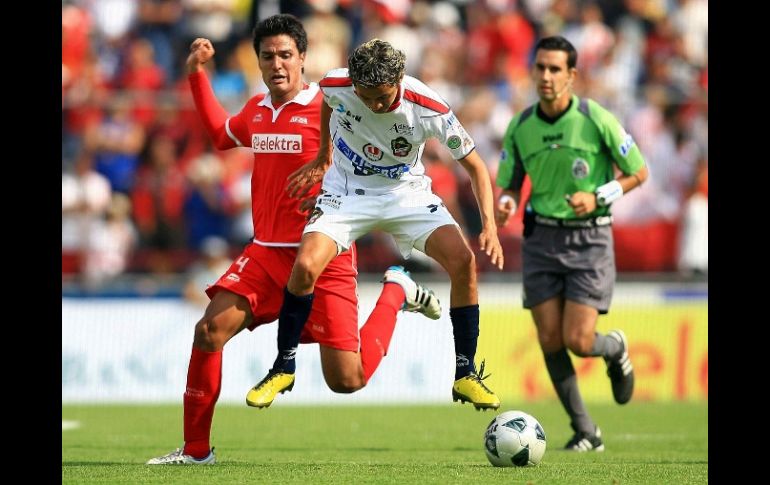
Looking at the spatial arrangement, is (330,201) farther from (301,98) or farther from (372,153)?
(301,98)

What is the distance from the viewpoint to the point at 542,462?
9.22m

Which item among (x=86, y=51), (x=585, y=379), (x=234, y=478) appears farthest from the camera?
(x=86, y=51)

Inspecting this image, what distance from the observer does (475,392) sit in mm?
8555

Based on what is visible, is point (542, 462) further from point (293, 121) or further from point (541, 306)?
point (293, 121)

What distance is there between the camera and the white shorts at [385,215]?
28.3 ft

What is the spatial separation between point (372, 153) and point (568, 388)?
3.42 metres

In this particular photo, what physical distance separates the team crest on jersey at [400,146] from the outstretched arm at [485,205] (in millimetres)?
377

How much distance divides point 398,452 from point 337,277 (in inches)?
74.0

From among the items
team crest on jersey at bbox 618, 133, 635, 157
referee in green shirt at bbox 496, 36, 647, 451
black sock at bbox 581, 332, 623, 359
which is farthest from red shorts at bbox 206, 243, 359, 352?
team crest on jersey at bbox 618, 133, 635, 157

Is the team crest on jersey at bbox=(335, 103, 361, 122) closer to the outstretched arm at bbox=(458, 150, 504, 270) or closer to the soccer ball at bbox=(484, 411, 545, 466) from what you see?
the outstretched arm at bbox=(458, 150, 504, 270)

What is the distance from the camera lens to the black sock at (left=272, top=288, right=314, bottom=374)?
8.54 metres

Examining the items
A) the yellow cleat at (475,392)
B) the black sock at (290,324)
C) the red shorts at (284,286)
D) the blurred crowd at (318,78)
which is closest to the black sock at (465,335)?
the yellow cleat at (475,392)

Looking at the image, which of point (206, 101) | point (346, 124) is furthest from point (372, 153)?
point (206, 101)

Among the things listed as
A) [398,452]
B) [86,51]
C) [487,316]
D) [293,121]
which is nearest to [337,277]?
[293,121]
